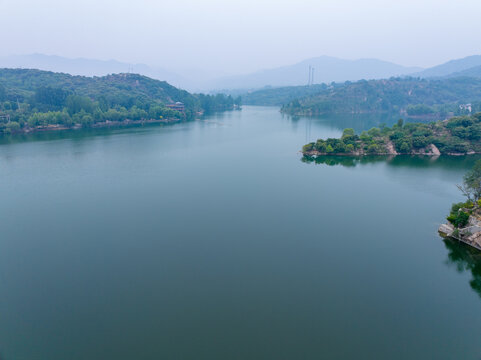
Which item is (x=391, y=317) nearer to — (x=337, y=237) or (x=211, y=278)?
(x=337, y=237)

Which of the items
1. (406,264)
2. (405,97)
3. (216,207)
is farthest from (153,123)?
(405,97)

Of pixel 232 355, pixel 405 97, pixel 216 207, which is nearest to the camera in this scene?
pixel 232 355

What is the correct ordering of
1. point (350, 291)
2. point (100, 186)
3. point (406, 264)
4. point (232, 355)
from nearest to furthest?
point (232, 355) < point (350, 291) < point (406, 264) < point (100, 186)

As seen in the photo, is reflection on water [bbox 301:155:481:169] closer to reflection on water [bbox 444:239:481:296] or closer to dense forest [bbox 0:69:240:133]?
reflection on water [bbox 444:239:481:296]

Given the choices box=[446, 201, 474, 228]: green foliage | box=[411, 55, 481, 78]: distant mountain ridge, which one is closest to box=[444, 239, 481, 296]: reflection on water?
box=[446, 201, 474, 228]: green foliage

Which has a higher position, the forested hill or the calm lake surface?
the forested hill


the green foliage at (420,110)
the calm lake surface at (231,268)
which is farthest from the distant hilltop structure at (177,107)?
the green foliage at (420,110)
